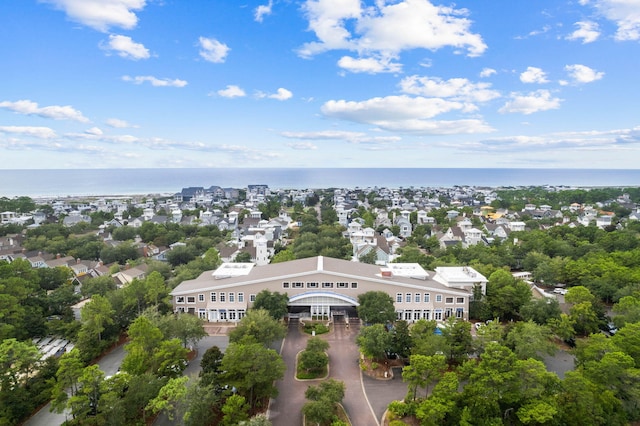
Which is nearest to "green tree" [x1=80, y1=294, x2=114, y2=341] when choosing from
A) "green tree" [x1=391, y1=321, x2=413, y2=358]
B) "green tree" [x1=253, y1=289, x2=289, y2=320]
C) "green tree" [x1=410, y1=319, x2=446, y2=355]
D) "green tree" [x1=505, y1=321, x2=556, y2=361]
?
"green tree" [x1=253, y1=289, x2=289, y2=320]

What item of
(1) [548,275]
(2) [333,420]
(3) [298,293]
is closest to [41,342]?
(3) [298,293]

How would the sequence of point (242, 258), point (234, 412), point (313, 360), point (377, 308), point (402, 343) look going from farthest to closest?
point (242, 258)
point (377, 308)
point (402, 343)
point (313, 360)
point (234, 412)

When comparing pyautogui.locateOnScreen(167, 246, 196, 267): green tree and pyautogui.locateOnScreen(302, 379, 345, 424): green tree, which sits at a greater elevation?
pyautogui.locateOnScreen(167, 246, 196, 267): green tree

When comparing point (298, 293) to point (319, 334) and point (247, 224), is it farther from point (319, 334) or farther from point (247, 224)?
point (247, 224)

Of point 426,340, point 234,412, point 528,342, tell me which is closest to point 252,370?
point 234,412

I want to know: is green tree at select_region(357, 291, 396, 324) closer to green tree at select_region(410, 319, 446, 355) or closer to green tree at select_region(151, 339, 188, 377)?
green tree at select_region(410, 319, 446, 355)

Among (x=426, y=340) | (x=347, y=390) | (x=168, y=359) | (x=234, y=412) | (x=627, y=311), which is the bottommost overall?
(x=347, y=390)

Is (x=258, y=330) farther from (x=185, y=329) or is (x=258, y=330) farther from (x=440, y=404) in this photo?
(x=440, y=404)
